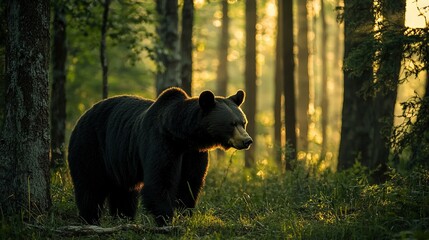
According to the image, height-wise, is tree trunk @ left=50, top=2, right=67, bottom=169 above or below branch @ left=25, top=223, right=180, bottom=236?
above

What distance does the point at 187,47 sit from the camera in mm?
14383

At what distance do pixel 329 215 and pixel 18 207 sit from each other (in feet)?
13.2

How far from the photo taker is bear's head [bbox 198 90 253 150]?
773cm

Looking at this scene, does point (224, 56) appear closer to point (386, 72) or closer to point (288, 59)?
point (288, 59)

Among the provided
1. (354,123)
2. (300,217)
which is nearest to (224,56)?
(354,123)

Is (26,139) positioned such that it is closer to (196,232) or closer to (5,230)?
(5,230)

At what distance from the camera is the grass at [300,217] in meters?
7.00

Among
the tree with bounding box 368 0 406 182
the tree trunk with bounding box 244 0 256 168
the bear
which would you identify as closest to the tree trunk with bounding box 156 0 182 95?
the tree with bounding box 368 0 406 182

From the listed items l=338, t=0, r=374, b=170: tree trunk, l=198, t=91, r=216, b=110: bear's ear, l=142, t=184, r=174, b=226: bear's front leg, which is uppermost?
l=198, t=91, r=216, b=110: bear's ear

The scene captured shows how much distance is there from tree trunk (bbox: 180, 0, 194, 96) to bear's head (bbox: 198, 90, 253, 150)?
241 inches

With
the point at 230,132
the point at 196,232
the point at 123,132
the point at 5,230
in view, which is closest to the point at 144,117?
the point at 123,132

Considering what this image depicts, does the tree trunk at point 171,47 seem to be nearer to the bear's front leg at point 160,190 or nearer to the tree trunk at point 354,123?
the tree trunk at point 354,123

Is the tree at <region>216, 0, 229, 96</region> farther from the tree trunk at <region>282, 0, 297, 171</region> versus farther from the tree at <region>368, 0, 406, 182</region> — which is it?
the tree at <region>368, 0, 406, 182</region>

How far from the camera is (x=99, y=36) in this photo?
1571 cm
